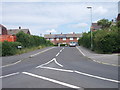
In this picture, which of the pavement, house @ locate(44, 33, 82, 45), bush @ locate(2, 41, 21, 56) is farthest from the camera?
house @ locate(44, 33, 82, 45)

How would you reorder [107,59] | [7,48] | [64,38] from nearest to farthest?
[107,59], [7,48], [64,38]

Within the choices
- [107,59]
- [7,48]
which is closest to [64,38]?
[7,48]

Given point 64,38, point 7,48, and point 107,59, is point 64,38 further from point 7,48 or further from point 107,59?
point 107,59

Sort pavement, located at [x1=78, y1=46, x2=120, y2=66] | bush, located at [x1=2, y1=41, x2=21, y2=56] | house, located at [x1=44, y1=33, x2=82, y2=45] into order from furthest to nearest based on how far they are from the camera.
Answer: house, located at [x1=44, y1=33, x2=82, y2=45], bush, located at [x1=2, y1=41, x2=21, y2=56], pavement, located at [x1=78, y1=46, x2=120, y2=66]

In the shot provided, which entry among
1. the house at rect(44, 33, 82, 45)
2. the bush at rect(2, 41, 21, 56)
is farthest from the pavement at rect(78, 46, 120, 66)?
the house at rect(44, 33, 82, 45)

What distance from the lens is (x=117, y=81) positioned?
25.0ft

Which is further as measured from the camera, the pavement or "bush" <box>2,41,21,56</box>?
"bush" <box>2,41,21,56</box>

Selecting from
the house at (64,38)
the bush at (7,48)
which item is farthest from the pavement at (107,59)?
the house at (64,38)

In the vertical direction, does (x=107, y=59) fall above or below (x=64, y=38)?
below

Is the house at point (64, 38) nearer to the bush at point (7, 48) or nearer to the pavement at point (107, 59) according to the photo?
the bush at point (7, 48)

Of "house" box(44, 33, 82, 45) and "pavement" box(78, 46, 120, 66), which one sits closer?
"pavement" box(78, 46, 120, 66)

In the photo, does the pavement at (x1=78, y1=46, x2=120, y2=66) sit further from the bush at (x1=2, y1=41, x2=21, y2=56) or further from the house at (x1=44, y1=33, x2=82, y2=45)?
the house at (x1=44, y1=33, x2=82, y2=45)

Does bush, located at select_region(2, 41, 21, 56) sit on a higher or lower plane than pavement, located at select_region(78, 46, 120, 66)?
higher

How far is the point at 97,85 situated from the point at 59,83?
146cm
